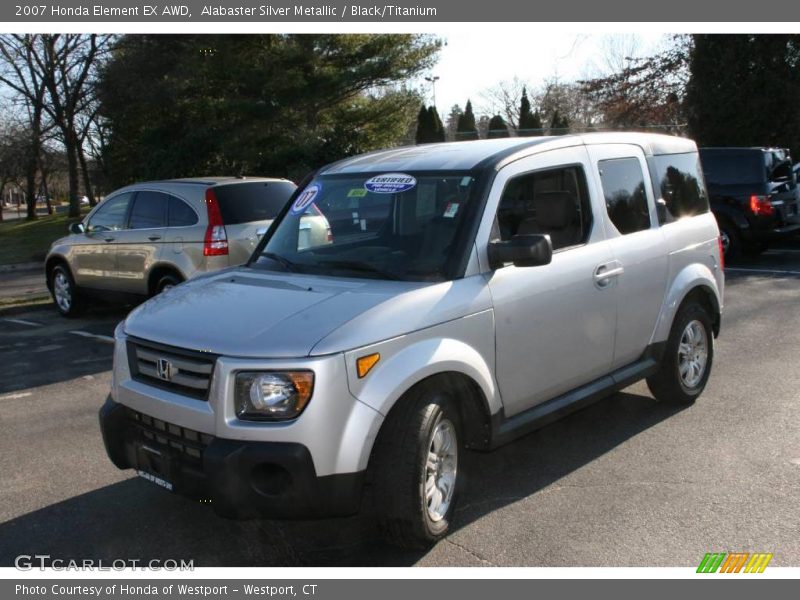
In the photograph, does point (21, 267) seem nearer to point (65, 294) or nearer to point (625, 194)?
point (65, 294)

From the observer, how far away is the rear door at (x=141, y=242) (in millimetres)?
9258

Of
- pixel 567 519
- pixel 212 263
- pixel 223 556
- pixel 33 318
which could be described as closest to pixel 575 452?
pixel 567 519

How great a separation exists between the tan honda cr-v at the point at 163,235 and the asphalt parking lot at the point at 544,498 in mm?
2588

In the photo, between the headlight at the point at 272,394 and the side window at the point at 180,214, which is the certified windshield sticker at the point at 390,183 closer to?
the headlight at the point at 272,394

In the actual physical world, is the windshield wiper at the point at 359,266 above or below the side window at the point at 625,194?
below

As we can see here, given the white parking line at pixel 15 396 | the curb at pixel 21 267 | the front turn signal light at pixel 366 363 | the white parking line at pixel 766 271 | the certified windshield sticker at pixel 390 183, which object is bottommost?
the curb at pixel 21 267

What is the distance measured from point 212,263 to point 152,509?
15.2 feet

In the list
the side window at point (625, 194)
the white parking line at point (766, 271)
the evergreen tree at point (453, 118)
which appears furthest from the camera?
the evergreen tree at point (453, 118)

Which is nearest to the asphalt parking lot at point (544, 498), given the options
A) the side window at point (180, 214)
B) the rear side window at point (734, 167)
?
the side window at point (180, 214)

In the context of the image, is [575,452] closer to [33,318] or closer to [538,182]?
[538,182]

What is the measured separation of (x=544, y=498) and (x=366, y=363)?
1.53 meters

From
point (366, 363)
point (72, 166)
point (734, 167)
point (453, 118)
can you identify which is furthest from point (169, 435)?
point (453, 118)

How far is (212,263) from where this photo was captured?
863 cm

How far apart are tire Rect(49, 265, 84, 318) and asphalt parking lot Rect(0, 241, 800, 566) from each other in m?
4.05
